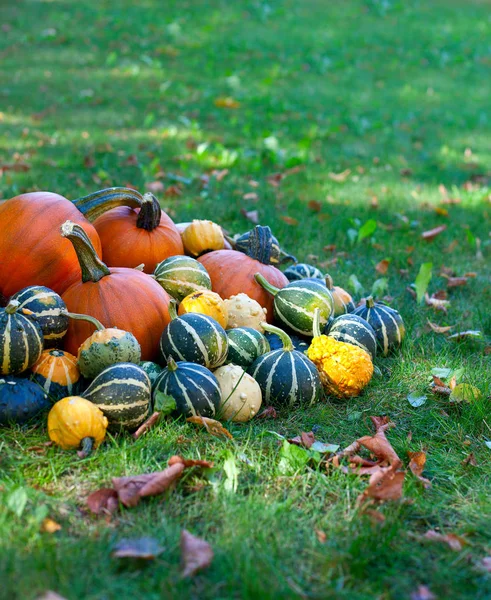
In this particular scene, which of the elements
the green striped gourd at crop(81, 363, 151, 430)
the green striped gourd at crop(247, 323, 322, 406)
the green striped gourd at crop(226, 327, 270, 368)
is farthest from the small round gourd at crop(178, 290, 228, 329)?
the green striped gourd at crop(81, 363, 151, 430)

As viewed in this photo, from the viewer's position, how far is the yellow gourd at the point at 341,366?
337cm

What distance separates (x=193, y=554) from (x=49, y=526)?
50 cm

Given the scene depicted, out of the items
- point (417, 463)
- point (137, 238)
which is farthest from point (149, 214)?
point (417, 463)

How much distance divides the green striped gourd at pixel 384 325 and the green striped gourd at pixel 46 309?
1710 millimetres

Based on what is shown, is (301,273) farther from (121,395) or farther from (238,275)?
(121,395)

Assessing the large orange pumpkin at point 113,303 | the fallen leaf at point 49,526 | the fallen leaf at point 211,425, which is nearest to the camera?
the fallen leaf at point 49,526

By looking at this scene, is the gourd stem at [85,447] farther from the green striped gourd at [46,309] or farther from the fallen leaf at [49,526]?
the green striped gourd at [46,309]

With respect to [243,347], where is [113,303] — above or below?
above

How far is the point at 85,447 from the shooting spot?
2697 millimetres

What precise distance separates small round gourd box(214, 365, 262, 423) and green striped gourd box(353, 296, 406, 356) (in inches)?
38.1

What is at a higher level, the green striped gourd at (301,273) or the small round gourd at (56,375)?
the small round gourd at (56,375)

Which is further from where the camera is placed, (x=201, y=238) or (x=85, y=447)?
(x=201, y=238)

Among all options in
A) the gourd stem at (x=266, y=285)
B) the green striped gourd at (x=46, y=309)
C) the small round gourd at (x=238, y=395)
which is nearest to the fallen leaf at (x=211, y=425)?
the small round gourd at (x=238, y=395)

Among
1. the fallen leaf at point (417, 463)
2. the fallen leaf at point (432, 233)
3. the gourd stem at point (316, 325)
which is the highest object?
the gourd stem at point (316, 325)
